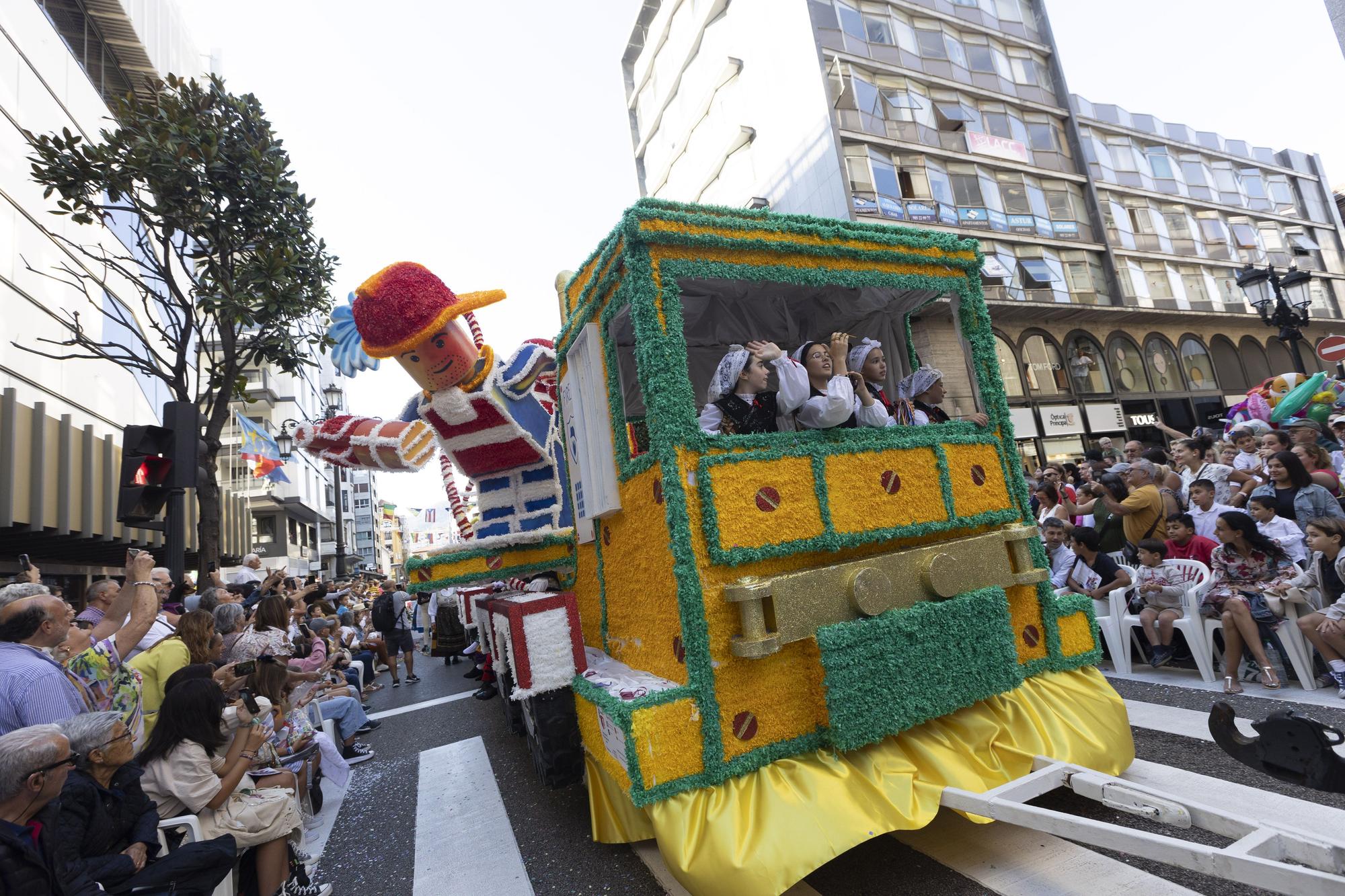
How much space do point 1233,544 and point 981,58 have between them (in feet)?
78.6

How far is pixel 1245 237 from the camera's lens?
28.4m

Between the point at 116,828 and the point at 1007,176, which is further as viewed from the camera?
the point at 1007,176

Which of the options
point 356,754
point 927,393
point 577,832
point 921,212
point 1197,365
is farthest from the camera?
point 1197,365

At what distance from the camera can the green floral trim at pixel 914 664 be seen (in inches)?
99.1

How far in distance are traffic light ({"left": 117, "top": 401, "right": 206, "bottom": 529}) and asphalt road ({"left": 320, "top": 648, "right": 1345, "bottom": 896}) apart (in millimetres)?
2402

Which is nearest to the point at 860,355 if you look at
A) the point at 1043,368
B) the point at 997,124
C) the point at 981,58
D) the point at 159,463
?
the point at 159,463

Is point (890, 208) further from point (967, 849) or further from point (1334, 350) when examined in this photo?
point (967, 849)

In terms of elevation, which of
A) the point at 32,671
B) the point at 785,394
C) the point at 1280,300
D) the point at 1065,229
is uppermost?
the point at 1065,229

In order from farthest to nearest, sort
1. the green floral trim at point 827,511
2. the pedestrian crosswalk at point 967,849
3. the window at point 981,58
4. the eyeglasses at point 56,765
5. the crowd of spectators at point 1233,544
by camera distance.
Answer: the window at point 981,58 < the crowd of spectators at point 1233,544 < the green floral trim at point 827,511 < the pedestrian crosswalk at point 967,849 < the eyeglasses at point 56,765

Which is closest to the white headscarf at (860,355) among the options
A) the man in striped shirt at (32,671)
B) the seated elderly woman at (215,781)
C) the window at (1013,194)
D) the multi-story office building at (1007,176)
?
the seated elderly woman at (215,781)

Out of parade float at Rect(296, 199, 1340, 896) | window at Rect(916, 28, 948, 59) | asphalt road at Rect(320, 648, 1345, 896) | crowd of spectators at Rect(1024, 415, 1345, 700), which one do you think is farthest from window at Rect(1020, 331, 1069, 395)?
→ parade float at Rect(296, 199, 1340, 896)

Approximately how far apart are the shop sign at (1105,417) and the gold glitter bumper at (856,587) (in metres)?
22.5

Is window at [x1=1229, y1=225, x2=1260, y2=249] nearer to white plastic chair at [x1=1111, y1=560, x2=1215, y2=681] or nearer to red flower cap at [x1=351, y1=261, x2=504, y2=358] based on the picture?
white plastic chair at [x1=1111, y1=560, x2=1215, y2=681]

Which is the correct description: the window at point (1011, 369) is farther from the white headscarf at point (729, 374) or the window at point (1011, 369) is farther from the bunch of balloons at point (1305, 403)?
the white headscarf at point (729, 374)
